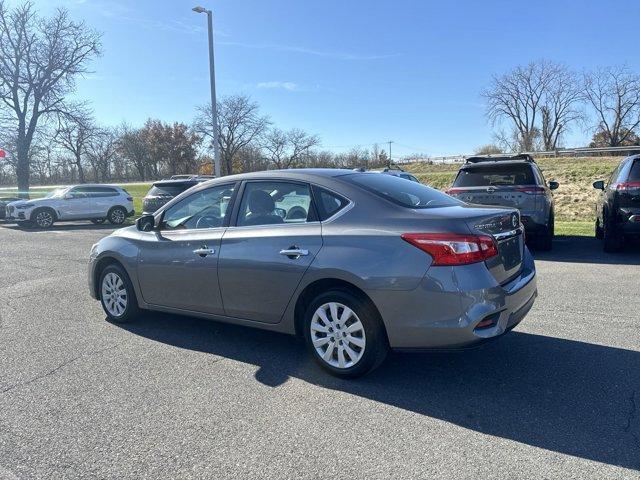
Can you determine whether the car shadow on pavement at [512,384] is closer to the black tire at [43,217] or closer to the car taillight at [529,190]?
the car taillight at [529,190]

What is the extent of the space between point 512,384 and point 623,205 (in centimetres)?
597

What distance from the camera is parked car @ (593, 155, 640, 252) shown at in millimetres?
8055

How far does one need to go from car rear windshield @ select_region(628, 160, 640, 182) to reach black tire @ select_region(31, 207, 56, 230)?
1844cm

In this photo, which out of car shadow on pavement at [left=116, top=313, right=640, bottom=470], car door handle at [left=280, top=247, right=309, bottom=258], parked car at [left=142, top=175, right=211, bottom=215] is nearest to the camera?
car shadow on pavement at [left=116, top=313, right=640, bottom=470]

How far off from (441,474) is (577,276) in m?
5.60

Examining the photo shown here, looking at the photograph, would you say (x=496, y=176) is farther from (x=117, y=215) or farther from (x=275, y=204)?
(x=117, y=215)

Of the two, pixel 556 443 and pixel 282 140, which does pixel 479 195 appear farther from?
pixel 282 140

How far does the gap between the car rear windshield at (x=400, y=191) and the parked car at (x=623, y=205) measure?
5.24 metres

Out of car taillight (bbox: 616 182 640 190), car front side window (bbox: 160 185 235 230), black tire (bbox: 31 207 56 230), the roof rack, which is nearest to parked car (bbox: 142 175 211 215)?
black tire (bbox: 31 207 56 230)

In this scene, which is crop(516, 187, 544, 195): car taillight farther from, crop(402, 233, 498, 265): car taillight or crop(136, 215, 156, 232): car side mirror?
crop(136, 215, 156, 232): car side mirror

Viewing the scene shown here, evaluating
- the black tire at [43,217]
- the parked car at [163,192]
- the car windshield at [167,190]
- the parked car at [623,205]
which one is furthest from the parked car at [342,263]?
the black tire at [43,217]

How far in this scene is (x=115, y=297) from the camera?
546cm

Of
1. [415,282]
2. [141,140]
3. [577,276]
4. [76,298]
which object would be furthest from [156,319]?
[141,140]

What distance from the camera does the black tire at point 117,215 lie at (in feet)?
64.3
